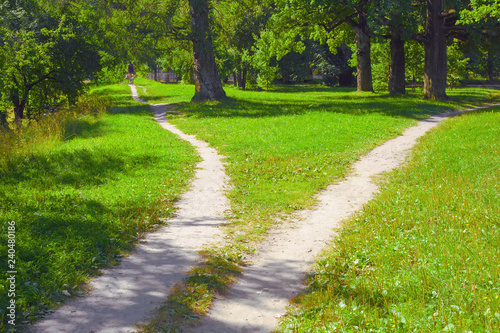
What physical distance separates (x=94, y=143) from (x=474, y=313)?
43.3 ft

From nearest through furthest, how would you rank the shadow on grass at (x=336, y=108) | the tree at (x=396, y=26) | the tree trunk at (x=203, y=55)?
the shadow on grass at (x=336, y=108)
the tree at (x=396, y=26)
the tree trunk at (x=203, y=55)

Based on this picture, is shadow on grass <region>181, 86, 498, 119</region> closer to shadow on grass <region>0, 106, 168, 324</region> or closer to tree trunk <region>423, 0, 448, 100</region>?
tree trunk <region>423, 0, 448, 100</region>

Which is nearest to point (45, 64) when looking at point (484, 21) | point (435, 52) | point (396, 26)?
point (396, 26)

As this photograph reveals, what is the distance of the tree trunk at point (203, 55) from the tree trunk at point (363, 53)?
11.6 metres

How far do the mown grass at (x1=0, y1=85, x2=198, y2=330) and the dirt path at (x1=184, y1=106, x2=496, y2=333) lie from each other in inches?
83.6

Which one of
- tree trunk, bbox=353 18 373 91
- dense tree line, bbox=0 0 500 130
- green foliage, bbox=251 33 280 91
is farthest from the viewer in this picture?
green foliage, bbox=251 33 280 91

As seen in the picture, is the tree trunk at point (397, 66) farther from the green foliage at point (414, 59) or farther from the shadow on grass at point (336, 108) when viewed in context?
the green foliage at point (414, 59)

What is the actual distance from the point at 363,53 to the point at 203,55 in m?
13.1

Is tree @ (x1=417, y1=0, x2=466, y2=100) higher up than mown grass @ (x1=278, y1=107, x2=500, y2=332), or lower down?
higher up

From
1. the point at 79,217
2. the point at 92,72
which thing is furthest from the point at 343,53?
the point at 79,217

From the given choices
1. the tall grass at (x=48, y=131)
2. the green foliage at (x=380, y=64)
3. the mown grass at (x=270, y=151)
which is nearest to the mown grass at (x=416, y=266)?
the mown grass at (x=270, y=151)

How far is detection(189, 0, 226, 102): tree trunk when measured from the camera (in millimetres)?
26048

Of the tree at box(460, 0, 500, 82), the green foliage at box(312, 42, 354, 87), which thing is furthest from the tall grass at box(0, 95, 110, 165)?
the green foliage at box(312, 42, 354, 87)

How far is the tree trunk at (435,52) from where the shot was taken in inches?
1064
